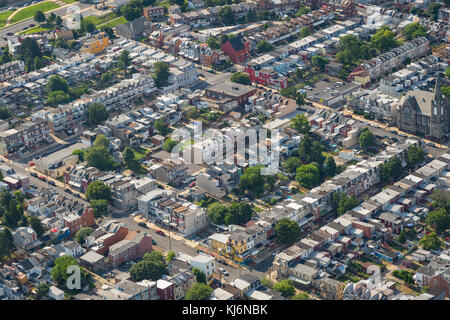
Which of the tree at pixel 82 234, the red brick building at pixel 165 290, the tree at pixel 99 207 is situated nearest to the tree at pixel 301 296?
the red brick building at pixel 165 290

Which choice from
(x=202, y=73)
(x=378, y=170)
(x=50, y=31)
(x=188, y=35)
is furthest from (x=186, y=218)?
(x=50, y=31)

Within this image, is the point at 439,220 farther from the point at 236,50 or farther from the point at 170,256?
the point at 236,50

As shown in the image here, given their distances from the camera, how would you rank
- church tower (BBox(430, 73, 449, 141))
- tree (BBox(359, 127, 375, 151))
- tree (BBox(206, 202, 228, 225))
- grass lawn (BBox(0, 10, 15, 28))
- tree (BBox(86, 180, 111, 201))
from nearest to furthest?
tree (BBox(206, 202, 228, 225)) < tree (BBox(86, 180, 111, 201)) < tree (BBox(359, 127, 375, 151)) < church tower (BBox(430, 73, 449, 141)) < grass lawn (BBox(0, 10, 15, 28))

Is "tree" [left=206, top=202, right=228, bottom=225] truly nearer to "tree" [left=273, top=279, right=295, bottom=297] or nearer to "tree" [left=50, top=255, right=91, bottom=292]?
"tree" [left=273, top=279, right=295, bottom=297]

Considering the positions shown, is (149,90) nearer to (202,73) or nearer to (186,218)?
(202,73)

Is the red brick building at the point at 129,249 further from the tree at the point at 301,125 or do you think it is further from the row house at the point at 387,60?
the row house at the point at 387,60

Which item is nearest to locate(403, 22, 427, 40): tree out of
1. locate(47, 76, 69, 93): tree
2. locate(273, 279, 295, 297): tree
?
locate(47, 76, 69, 93): tree

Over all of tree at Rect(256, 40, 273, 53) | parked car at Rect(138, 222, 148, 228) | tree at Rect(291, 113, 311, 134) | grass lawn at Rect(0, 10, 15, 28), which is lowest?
parked car at Rect(138, 222, 148, 228)
